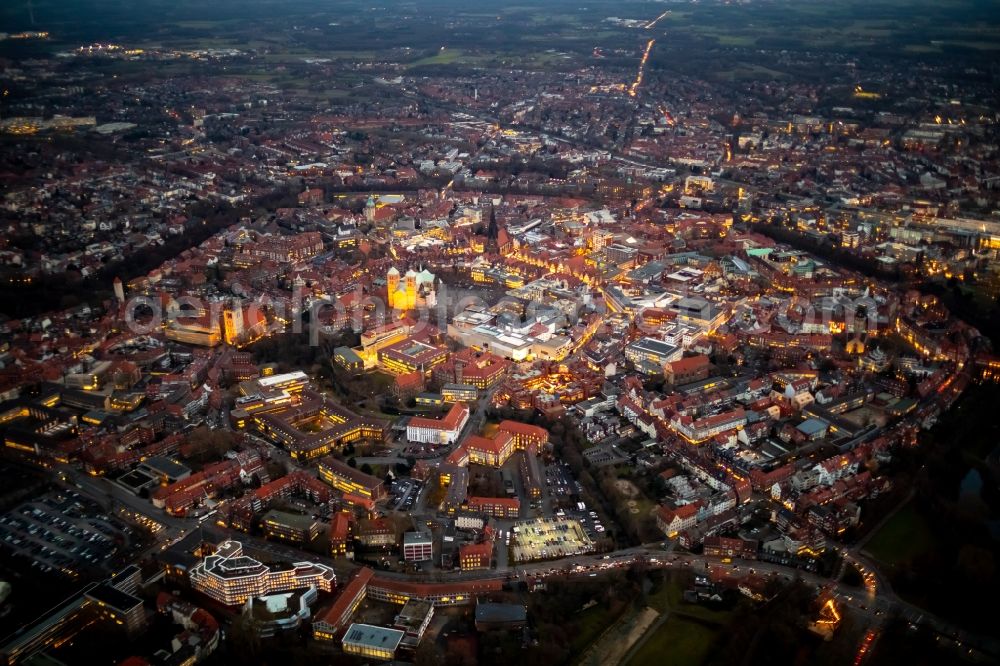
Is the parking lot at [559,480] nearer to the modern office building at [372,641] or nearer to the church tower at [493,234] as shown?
the modern office building at [372,641]

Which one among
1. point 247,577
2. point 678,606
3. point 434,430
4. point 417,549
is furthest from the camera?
point 434,430

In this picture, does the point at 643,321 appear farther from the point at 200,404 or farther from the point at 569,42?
the point at 569,42

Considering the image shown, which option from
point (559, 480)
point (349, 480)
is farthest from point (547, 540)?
point (349, 480)

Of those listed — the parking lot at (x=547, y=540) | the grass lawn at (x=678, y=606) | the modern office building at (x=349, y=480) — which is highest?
the modern office building at (x=349, y=480)

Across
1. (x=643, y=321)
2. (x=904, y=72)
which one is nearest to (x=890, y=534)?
(x=643, y=321)

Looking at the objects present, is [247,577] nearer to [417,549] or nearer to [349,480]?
[417,549]

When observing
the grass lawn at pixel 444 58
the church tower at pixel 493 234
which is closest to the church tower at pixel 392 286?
the church tower at pixel 493 234

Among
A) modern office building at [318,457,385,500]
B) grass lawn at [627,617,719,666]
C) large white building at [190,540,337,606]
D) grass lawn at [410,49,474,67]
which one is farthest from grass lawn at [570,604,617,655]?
grass lawn at [410,49,474,67]
